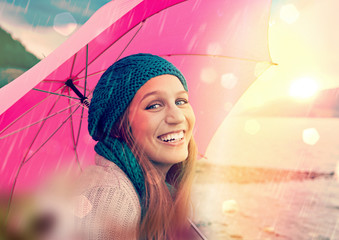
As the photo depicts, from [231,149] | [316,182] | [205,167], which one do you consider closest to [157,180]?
[316,182]

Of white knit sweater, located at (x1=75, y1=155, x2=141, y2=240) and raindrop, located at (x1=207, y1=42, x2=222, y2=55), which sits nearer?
white knit sweater, located at (x1=75, y1=155, x2=141, y2=240)

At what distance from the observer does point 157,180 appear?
1.61 meters

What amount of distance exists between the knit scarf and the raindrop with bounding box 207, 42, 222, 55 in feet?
4.63

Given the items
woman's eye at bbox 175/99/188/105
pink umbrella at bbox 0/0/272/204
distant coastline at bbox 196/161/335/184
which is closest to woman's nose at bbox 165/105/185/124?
woman's eye at bbox 175/99/188/105

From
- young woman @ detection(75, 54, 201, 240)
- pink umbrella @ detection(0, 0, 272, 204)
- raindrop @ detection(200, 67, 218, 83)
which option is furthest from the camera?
raindrop @ detection(200, 67, 218, 83)

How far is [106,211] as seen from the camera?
Result: 1323 millimetres

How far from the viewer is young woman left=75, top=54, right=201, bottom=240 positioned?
1518mm

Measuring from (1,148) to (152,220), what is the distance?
1.39 metres

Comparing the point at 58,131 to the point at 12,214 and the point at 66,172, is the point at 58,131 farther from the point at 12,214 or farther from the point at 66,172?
the point at 12,214

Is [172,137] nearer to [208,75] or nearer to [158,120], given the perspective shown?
[158,120]

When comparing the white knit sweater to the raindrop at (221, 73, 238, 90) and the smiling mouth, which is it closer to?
the smiling mouth

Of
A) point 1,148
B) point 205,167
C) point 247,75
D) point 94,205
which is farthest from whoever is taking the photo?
point 205,167

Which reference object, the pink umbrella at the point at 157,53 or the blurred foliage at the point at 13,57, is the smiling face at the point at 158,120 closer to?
the pink umbrella at the point at 157,53

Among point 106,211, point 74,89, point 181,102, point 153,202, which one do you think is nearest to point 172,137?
point 181,102
